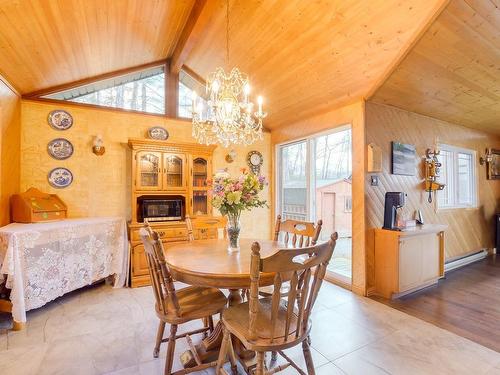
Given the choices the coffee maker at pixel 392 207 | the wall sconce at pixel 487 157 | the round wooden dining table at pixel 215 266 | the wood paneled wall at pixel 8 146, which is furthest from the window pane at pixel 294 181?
the wood paneled wall at pixel 8 146

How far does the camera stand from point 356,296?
302 centimetres

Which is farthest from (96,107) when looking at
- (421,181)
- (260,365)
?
(421,181)

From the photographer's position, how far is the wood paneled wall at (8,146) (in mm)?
2701

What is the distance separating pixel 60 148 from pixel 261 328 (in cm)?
354

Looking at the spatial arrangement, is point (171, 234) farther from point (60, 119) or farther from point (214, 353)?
point (60, 119)

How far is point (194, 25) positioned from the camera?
2850 millimetres

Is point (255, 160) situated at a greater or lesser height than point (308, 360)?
greater

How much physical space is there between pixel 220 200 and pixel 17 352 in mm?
1990

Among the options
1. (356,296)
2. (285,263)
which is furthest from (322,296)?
(285,263)

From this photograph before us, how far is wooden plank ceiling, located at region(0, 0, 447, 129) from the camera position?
2258 mm

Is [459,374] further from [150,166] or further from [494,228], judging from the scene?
[494,228]

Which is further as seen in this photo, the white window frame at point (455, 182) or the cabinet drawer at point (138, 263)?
the white window frame at point (455, 182)

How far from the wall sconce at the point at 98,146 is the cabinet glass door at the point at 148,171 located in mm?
542

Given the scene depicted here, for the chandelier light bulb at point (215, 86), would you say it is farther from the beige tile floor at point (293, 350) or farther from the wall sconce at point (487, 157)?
the wall sconce at point (487, 157)
